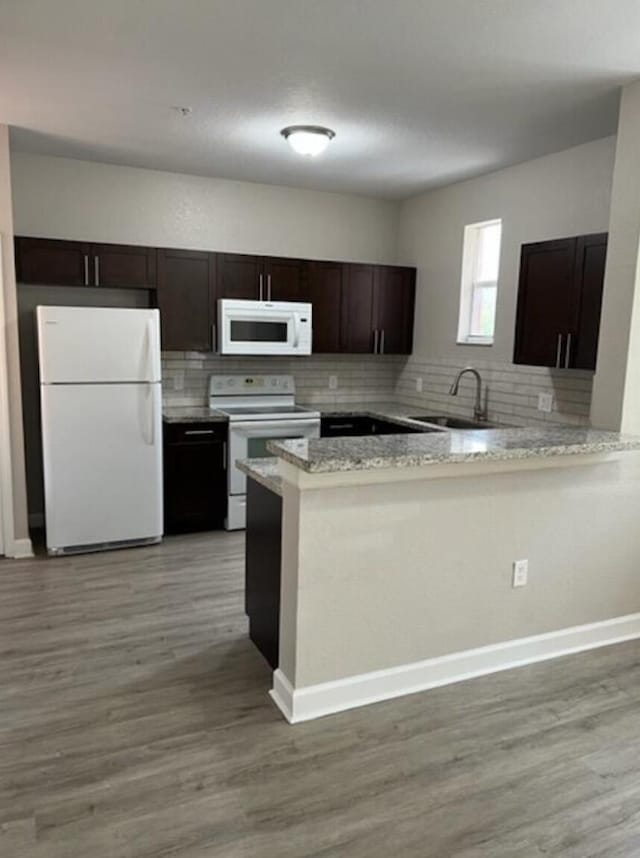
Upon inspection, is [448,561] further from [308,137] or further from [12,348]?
[12,348]

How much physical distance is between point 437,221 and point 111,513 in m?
3.32

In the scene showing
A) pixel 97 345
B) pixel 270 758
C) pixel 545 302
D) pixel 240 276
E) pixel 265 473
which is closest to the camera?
pixel 270 758

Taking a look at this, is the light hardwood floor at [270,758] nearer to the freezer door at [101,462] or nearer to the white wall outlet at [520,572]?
the white wall outlet at [520,572]

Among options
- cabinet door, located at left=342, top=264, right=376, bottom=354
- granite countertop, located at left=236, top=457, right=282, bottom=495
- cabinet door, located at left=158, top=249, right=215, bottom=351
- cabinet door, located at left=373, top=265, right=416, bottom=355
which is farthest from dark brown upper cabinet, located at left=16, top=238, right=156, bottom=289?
granite countertop, located at left=236, top=457, right=282, bottom=495

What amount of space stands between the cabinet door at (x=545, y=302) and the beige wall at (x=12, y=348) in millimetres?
3072

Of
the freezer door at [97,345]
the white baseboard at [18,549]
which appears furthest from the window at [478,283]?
the white baseboard at [18,549]

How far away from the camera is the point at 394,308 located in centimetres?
537

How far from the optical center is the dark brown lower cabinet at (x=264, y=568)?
2.73 metres

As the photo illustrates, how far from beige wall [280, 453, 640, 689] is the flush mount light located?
2076 mm

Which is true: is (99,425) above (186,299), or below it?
below

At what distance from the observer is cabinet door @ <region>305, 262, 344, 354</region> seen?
5.05m

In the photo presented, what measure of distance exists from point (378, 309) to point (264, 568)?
3.01m

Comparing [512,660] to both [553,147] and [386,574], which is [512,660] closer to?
[386,574]

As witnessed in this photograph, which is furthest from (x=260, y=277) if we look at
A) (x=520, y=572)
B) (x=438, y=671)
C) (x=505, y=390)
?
(x=438, y=671)
